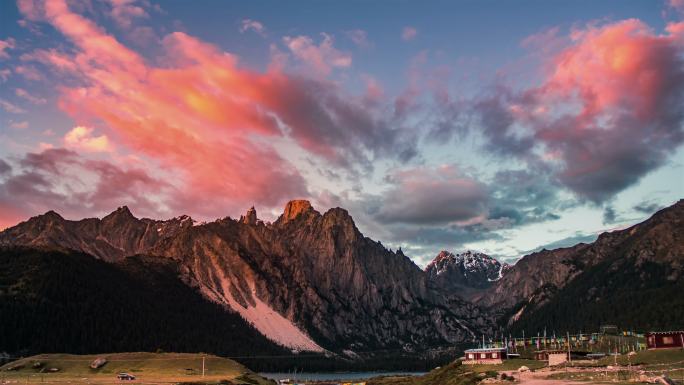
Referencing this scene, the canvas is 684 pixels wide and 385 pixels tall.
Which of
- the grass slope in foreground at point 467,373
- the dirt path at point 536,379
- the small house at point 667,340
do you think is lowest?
the grass slope in foreground at point 467,373

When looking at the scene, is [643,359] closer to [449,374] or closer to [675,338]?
[675,338]

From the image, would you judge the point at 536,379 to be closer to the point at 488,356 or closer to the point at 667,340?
the point at 667,340

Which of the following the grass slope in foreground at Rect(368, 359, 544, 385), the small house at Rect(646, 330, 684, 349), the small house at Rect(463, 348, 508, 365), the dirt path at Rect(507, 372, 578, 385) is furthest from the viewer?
the small house at Rect(463, 348, 508, 365)

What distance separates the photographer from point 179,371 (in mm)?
193375

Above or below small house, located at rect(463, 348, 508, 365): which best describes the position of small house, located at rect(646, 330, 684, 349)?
above

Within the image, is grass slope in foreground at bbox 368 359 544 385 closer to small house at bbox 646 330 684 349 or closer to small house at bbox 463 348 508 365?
small house at bbox 463 348 508 365

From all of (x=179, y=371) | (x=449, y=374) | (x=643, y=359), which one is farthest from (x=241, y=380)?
(x=643, y=359)

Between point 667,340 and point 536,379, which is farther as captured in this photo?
point 667,340

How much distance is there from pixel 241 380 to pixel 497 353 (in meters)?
74.2

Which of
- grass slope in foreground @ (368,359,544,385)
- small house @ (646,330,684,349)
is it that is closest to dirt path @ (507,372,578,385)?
grass slope in foreground @ (368,359,544,385)

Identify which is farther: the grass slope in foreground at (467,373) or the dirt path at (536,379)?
the grass slope in foreground at (467,373)

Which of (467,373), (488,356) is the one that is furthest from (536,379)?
(488,356)

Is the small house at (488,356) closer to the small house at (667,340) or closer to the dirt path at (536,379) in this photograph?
the small house at (667,340)

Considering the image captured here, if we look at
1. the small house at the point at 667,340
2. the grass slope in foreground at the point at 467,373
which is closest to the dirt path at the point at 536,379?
the grass slope in foreground at the point at 467,373
